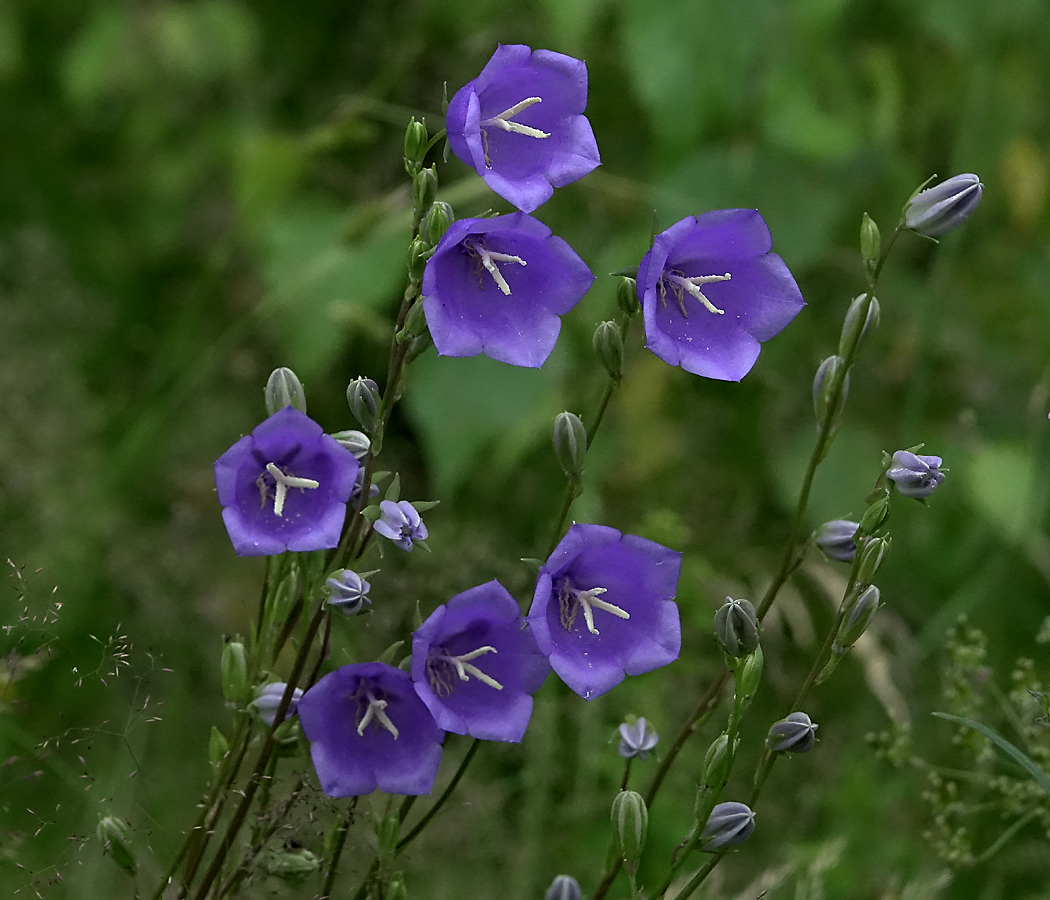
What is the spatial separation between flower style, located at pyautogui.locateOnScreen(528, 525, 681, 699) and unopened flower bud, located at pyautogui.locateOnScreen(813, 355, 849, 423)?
0.63 feet

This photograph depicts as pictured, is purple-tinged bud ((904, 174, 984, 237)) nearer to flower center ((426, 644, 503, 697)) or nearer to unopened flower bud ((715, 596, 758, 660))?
unopened flower bud ((715, 596, 758, 660))

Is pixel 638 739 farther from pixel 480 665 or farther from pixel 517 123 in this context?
pixel 517 123

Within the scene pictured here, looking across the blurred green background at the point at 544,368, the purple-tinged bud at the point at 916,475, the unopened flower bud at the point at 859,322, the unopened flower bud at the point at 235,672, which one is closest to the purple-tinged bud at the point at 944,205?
the unopened flower bud at the point at 859,322

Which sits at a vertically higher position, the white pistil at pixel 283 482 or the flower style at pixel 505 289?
the flower style at pixel 505 289

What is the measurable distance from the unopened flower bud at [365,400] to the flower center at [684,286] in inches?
10.5

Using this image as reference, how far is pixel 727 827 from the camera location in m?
0.90

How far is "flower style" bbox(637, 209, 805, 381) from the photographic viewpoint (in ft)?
3.21

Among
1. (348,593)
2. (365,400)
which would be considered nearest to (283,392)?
(365,400)

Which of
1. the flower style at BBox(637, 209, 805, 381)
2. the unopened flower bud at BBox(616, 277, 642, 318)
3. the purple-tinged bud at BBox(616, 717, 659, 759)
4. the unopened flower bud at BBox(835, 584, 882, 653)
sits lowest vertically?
the purple-tinged bud at BBox(616, 717, 659, 759)

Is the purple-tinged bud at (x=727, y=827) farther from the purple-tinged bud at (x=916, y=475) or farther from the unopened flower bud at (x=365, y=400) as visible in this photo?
the unopened flower bud at (x=365, y=400)

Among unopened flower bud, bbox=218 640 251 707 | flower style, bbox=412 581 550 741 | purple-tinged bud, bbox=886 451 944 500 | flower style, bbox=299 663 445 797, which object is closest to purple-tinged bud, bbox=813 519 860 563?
purple-tinged bud, bbox=886 451 944 500

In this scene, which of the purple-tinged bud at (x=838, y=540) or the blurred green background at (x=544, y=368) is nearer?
the purple-tinged bud at (x=838, y=540)

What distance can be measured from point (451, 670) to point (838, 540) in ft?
1.17

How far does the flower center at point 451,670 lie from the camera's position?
93cm
